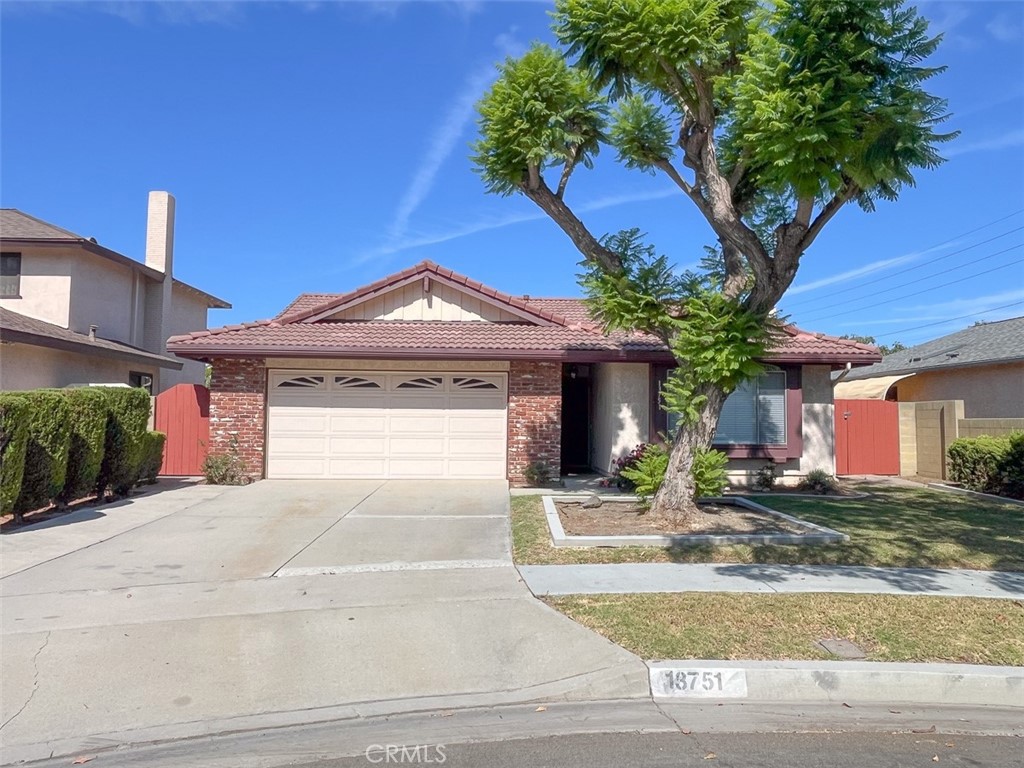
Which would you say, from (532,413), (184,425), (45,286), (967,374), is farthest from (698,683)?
(967,374)

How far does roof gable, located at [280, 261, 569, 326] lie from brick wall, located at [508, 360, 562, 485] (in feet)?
4.95

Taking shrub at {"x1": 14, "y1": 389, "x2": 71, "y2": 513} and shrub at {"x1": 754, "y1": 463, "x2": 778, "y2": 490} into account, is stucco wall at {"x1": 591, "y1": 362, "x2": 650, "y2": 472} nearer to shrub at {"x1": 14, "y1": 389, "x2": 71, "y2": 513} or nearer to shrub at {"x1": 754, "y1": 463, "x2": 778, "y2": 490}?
shrub at {"x1": 754, "y1": 463, "x2": 778, "y2": 490}

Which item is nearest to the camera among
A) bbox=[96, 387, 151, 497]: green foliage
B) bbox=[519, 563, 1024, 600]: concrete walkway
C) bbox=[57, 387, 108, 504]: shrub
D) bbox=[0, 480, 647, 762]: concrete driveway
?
bbox=[0, 480, 647, 762]: concrete driveway

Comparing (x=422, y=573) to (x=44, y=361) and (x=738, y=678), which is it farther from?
(x=44, y=361)

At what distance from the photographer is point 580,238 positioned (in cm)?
1105

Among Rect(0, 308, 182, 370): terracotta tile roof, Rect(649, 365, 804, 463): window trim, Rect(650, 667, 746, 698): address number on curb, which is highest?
Rect(0, 308, 182, 370): terracotta tile roof

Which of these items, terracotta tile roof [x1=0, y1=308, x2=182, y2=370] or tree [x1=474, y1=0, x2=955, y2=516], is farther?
terracotta tile roof [x1=0, y1=308, x2=182, y2=370]

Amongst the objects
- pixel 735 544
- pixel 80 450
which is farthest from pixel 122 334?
pixel 735 544

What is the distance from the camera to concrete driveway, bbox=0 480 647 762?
4.81 meters

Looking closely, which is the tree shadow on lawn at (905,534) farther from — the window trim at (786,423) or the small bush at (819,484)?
the window trim at (786,423)

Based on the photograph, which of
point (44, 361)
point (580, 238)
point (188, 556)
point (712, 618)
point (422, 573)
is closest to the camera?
point (712, 618)

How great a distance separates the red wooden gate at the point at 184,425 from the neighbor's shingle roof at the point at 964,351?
1609 cm

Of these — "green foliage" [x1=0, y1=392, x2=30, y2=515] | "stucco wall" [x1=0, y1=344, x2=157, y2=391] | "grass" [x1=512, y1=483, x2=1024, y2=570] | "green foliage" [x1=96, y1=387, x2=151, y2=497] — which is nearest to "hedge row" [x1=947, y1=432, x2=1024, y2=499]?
"grass" [x1=512, y1=483, x2=1024, y2=570]

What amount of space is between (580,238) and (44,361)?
12.1m
